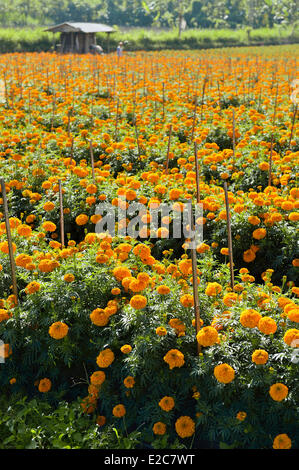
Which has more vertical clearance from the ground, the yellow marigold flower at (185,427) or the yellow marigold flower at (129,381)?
the yellow marigold flower at (129,381)

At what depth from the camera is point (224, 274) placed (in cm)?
400

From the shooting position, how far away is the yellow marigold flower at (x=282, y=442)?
250 cm

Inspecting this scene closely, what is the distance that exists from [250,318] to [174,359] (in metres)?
0.54

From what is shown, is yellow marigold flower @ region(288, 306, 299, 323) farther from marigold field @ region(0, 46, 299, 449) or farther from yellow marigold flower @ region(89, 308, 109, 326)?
yellow marigold flower @ region(89, 308, 109, 326)

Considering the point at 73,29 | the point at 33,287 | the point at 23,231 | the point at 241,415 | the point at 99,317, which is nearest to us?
the point at 241,415

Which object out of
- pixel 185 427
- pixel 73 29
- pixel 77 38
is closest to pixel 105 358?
pixel 185 427

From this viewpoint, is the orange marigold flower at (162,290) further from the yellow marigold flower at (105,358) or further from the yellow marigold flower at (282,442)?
the yellow marigold flower at (282,442)

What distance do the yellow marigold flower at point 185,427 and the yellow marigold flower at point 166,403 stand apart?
97 mm

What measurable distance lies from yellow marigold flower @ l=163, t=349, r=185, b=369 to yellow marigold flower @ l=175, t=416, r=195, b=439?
318mm

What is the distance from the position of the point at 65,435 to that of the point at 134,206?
281cm

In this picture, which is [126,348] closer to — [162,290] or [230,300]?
[162,290]

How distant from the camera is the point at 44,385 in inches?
124

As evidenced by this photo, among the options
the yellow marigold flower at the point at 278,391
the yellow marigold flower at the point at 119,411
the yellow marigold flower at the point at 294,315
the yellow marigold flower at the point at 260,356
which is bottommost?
the yellow marigold flower at the point at 119,411

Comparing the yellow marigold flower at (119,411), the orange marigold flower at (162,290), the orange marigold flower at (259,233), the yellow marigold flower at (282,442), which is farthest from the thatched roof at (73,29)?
the yellow marigold flower at (282,442)
